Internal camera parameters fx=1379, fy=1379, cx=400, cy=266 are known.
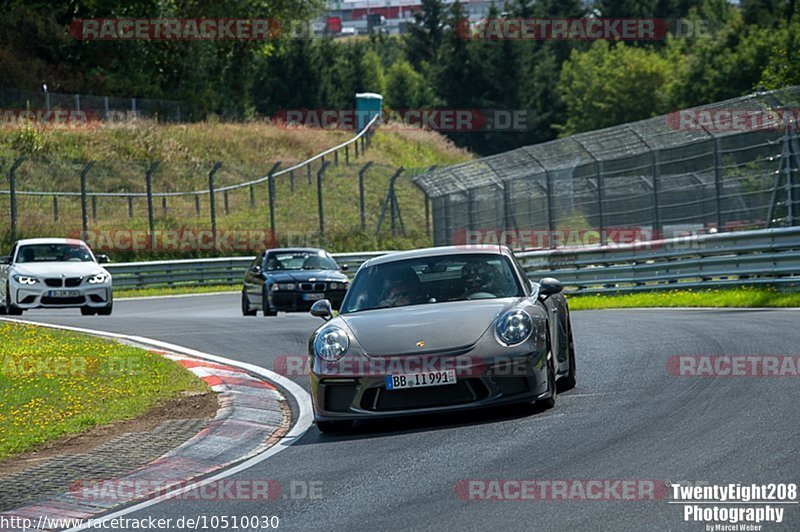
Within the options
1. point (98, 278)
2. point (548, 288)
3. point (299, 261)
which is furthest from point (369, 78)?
point (548, 288)

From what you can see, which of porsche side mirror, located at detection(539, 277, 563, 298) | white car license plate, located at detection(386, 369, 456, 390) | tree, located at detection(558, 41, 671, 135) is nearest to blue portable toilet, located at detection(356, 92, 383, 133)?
tree, located at detection(558, 41, 671, 135)

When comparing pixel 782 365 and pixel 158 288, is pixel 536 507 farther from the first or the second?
pixel 158 288

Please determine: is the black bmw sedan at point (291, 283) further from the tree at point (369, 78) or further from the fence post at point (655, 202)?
the tree at point (369, 78)

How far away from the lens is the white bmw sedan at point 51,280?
23.9m

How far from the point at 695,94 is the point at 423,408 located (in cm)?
7115

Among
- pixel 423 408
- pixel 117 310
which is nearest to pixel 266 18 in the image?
pixel 117 310

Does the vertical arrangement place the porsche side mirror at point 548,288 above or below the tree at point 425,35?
below

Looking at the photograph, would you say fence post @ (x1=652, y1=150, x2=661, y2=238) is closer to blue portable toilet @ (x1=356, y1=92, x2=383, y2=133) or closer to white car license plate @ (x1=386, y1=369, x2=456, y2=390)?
white car license plate @ (x1=386, y1=369, x2=456, y2=390)

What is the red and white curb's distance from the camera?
25.3ft

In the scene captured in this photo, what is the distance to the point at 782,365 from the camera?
36.9ft

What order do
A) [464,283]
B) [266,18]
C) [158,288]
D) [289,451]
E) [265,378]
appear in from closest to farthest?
[289,451], [464,283], [265,378], [158,288], [266,18]

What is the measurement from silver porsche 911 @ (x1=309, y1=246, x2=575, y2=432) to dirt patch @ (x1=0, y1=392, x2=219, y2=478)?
151 cm

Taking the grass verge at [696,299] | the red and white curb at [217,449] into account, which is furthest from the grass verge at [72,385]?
the grass verge at [696,299]

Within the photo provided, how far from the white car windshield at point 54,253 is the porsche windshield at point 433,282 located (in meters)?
15.0
